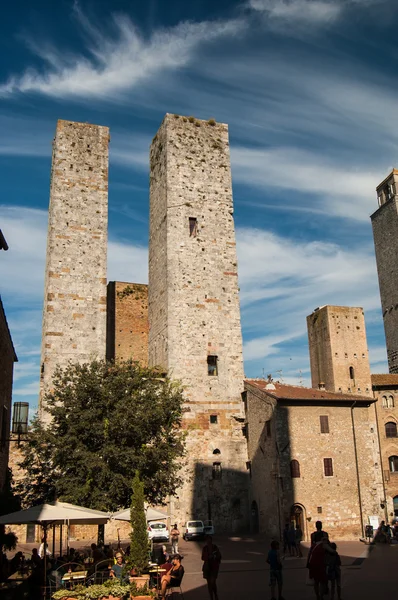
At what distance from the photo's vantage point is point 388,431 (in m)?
36.6

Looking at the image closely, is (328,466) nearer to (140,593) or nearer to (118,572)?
(118,572)

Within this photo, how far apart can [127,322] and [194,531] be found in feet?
46.4

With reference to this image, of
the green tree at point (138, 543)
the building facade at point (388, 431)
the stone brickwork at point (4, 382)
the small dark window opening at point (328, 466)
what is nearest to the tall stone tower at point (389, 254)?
the building facade at point (388, 431)

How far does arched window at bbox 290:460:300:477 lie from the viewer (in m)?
26.7

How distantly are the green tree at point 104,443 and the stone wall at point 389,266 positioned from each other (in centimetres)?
3348

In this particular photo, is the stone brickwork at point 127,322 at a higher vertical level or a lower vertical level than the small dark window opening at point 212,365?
higher

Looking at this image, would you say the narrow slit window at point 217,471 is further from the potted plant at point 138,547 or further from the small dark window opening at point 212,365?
the potted plant at point 138,547

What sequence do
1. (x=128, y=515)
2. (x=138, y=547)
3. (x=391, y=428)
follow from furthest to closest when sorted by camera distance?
1. (x=391, y=428)
2. (x=128, y=515)
3. (x=138, y=547)

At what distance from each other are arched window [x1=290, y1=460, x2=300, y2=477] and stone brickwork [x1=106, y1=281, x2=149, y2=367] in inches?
A: 492

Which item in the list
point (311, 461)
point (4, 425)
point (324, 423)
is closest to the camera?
point (4, 425)

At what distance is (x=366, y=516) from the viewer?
27.3 meters

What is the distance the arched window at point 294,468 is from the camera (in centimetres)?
2670

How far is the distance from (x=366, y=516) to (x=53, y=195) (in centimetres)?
2202

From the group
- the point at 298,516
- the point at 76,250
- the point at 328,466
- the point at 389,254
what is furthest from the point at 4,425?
the point at 389,254
